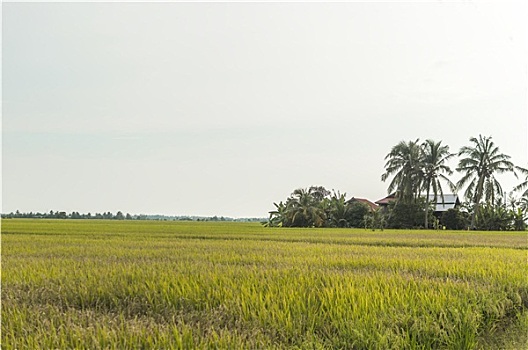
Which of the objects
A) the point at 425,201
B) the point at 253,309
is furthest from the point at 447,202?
the point at 253,309

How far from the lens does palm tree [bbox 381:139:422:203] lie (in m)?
32.6

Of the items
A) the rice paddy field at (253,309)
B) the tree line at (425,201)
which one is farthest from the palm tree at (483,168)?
the rice paddy field at (253,309)

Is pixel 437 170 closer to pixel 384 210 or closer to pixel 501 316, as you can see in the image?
pixel 384 210

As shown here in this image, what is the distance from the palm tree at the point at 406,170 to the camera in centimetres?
3256

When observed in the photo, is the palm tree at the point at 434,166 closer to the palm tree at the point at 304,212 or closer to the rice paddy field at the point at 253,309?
the palm tree at the point at 304,212

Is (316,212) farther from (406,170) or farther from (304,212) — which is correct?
(406,170)

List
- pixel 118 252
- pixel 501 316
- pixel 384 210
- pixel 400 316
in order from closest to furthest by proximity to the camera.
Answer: pixel 400 316
pixel 501 316
pixel 118 252
pixel 384 210

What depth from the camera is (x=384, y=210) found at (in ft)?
111

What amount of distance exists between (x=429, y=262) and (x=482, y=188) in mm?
27715

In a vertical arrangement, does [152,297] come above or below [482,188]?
below

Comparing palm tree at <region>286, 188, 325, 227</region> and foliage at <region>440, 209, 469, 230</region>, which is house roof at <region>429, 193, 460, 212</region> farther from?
palm tree at <region>286, 188, 325, 227</region>

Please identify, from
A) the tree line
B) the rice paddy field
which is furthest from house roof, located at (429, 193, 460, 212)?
the rice paddy field

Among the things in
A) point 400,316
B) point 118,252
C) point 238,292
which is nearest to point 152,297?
point 238,292

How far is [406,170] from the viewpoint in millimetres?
32906
